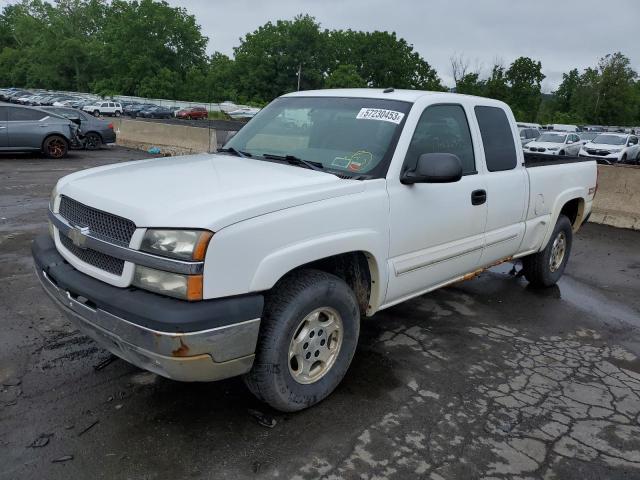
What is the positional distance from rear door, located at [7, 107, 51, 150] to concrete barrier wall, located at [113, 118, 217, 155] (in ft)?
12.1

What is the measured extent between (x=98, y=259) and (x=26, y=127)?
13.9 m

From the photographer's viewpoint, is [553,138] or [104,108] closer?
[553,138]

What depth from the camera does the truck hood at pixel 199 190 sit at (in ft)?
8.77

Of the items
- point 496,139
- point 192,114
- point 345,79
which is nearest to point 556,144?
point 496,139

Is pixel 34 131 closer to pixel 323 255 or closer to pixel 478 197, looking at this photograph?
pixel 478 197

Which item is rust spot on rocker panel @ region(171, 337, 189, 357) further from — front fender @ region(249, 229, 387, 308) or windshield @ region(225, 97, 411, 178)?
windshield @ region(225, 97, 411, 178)

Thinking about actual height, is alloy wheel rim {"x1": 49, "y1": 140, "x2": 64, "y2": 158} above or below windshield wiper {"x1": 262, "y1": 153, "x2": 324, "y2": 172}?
below

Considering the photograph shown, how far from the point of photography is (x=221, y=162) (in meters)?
3.81

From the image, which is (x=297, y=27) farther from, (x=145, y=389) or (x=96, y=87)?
(x=145, y=389)

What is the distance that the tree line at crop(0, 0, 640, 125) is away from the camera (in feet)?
270

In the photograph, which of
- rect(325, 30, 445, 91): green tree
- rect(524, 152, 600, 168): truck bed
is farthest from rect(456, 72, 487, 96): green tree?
rect(524, 152, 600, 168): truck bed

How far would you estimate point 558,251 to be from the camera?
5.95 metres

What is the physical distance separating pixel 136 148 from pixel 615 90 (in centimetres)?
7254

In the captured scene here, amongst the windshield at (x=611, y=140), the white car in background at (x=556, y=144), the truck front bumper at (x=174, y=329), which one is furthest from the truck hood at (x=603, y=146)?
the truck front bumper at (x=174, y=329)
